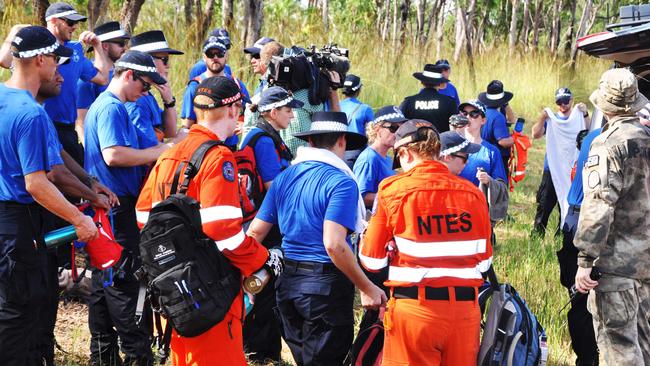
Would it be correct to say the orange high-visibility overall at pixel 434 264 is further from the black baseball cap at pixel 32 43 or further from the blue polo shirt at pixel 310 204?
the black baseball cap at pixel 32 43

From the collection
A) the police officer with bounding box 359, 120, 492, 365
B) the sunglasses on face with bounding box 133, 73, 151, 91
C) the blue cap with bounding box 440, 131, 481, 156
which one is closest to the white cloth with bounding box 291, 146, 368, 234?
the police officer with bounding box 359, 120, 492, 365

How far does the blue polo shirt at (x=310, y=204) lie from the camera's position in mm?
4438

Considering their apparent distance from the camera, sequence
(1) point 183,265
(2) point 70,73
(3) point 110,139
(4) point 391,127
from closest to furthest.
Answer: (1) point 183,265, (3) point 110,139, (4) point 391,127, (2) point 70,73

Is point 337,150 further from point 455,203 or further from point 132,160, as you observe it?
point 132,160

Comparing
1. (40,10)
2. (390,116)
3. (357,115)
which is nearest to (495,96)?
(357,115)

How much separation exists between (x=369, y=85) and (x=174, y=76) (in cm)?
436

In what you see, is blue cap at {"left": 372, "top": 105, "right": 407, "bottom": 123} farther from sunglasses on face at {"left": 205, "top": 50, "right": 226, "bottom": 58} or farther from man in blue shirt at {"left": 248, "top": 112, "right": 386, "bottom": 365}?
sunglasses on face at {"left": 205, "top": 50, "right": 226, "bottom": 58}

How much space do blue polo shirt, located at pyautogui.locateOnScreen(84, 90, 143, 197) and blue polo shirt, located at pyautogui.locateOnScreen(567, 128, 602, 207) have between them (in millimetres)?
3040

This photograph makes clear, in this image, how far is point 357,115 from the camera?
8.11m

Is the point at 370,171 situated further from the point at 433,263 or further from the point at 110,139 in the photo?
the point at 433,263

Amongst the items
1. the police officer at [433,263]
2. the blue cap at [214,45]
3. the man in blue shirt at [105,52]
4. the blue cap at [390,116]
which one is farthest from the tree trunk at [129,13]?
the police officer at [433,263]

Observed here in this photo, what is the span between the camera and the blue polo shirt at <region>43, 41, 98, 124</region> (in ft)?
20.4

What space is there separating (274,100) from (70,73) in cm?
192

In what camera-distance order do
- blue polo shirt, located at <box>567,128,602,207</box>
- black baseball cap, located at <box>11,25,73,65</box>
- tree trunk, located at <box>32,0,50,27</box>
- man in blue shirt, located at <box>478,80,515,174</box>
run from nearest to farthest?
black baseball cap, located at <box>11,25,73,65</box>, blue polo shirt, located at <box>567,128,602,207</box>, tree trunk, located at <box>32,0,50,27</box>, man in blue shirt, located at <box>478,80,515,174</box>
